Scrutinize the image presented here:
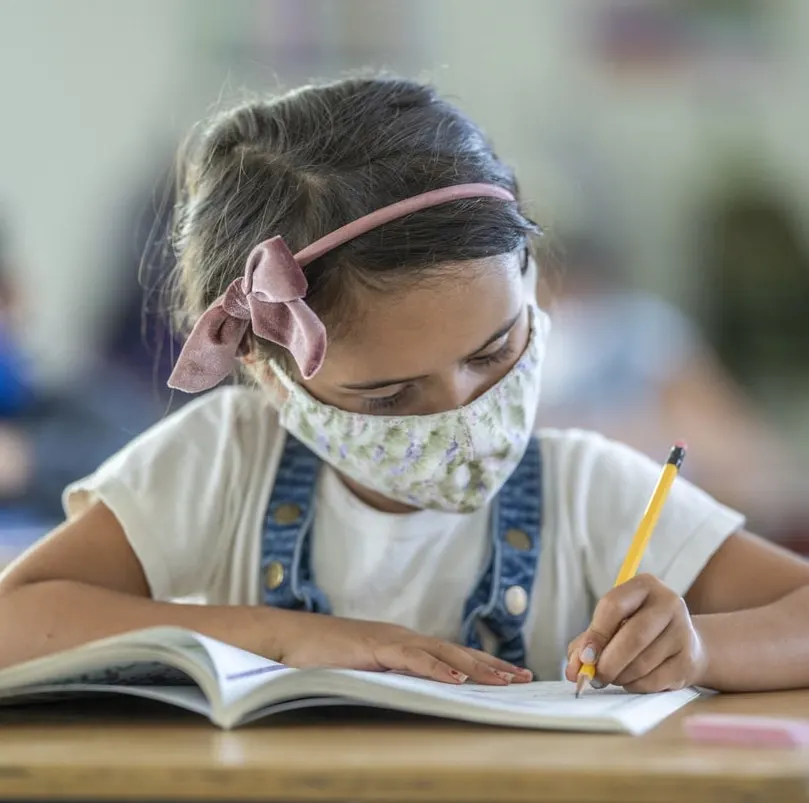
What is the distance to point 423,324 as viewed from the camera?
2.80ft

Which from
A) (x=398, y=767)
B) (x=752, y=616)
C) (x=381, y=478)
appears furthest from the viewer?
(x=381, y=478)

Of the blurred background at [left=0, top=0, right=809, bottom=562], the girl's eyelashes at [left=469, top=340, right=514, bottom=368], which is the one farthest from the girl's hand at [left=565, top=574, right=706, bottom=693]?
the blurred background at [left=0, top=0, right=809, bottom=562]

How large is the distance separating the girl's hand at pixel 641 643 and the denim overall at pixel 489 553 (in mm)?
239

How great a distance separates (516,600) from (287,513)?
0.20 m

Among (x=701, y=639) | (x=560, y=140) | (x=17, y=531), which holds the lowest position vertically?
(x=17, y=531)

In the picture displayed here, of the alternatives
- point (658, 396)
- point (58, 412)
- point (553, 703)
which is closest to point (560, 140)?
point (658, 396)

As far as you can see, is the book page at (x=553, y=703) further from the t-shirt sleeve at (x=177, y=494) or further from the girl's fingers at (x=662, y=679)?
the t-shirt sleeve at (x=177, y=494)

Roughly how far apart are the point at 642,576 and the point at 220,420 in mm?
432

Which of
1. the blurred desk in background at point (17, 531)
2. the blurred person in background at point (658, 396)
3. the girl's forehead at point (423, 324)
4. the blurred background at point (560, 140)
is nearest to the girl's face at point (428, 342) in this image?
the girl's forehead at point (423, 324)

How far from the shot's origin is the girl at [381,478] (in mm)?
816

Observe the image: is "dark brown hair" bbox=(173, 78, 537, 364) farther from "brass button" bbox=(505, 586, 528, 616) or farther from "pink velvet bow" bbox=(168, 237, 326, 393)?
"brass button" bbox=(505, 586, 528, 616)

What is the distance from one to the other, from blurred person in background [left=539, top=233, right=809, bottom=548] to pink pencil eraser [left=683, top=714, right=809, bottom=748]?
210 cm

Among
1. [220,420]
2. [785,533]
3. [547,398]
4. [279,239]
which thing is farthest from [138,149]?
[279,239]

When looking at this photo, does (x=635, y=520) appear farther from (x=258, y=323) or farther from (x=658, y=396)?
(x=658, y=396)
